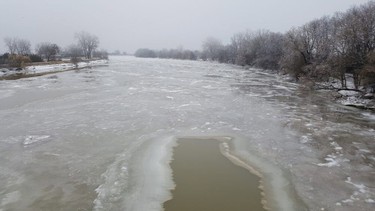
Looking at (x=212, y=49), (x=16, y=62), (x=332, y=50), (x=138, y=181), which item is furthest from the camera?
(x=212, y=49)

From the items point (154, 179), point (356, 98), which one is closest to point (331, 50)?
point (356, 98)

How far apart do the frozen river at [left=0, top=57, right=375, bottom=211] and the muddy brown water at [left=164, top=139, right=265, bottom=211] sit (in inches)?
14.7

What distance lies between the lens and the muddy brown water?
24.8ft

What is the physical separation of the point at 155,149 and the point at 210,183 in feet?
11.3

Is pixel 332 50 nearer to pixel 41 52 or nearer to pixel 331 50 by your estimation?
pixel 331 50

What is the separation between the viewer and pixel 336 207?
7473 mm

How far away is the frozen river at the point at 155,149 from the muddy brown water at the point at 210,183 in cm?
37

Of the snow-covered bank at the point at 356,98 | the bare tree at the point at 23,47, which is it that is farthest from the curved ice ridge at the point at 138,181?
the bare tree at the point at 23,47

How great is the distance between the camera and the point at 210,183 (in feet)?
28.8

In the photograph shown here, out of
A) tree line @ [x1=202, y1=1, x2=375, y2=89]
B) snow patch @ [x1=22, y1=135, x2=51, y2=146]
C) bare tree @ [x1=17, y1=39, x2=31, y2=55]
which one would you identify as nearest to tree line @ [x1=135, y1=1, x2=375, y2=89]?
tree line @ [x1=202, y1=1, x2=375, y2=89]

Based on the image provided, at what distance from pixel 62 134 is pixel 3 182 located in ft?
15.5

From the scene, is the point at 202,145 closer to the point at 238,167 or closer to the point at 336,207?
the point at 238,167

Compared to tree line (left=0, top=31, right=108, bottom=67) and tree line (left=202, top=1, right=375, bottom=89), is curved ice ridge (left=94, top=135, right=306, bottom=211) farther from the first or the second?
tree line (left=0, top=31, right=108, bottom=67)

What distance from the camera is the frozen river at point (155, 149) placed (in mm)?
8016
